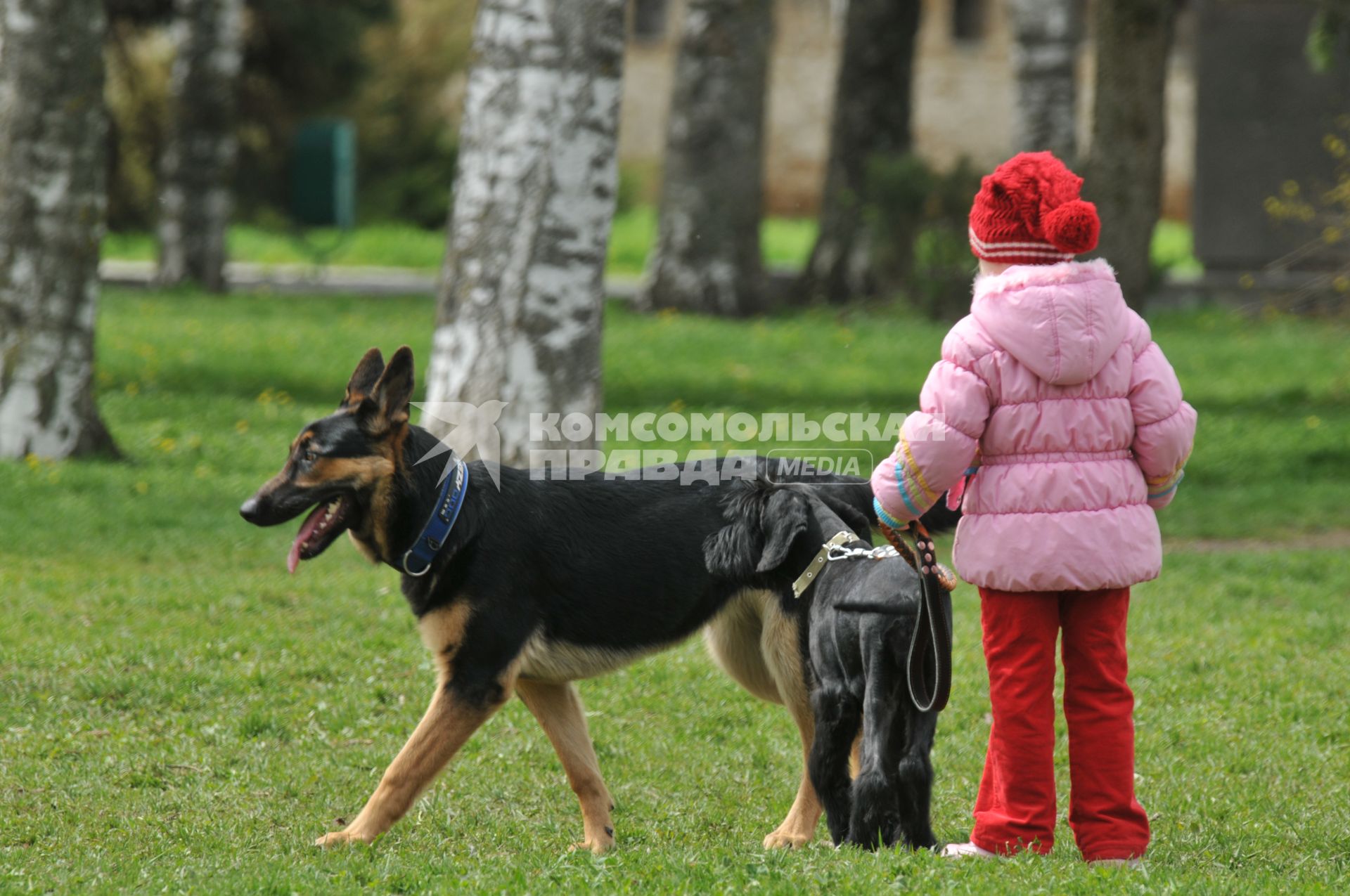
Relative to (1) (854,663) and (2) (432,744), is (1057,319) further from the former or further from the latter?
(2) (432,744)

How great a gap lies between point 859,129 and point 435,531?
1561 cm

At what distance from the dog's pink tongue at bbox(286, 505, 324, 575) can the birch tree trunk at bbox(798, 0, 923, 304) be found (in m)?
14.8

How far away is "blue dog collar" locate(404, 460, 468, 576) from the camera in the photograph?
4.77 meters

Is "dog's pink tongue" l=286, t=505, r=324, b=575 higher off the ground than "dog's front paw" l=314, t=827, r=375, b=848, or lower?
higher

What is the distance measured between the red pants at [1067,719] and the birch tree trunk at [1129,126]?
9806 millimetres

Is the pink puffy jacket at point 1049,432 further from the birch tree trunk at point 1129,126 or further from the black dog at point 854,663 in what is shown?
the birch tree trunk at point 1129,126

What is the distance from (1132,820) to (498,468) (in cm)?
219

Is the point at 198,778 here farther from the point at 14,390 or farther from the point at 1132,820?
the point at 14,390

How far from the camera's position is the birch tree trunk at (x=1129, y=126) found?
45.2ft

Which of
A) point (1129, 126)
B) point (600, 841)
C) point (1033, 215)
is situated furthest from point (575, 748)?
point (1129, 126)

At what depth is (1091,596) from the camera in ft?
14.7

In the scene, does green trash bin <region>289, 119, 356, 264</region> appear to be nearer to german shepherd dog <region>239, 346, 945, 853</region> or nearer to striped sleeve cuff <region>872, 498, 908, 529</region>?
german shepherd dog <region>239, 346, 945, 853</region>

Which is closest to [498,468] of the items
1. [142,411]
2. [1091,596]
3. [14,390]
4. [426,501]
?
[426,501]

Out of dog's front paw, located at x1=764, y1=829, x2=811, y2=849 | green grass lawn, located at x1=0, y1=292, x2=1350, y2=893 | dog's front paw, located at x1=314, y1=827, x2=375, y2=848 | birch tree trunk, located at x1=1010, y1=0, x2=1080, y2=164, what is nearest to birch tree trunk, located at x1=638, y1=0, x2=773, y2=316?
birch tree trunk, located at x1=1010, y1=0, x2=1080, y2=164
